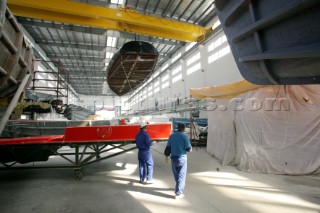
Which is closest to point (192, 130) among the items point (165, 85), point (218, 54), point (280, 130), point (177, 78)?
point (218, 54)

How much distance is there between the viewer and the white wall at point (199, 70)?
12.4 meters

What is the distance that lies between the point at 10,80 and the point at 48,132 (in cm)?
437

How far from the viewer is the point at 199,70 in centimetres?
1591

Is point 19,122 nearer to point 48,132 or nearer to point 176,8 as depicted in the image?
point 48,132

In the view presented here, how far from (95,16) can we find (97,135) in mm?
6219

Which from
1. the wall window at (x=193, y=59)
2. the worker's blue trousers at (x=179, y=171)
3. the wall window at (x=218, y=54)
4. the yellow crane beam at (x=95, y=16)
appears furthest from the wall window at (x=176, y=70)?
the worker's blue trousers at (x=179, y=171)

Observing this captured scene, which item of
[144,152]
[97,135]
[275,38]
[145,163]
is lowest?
[145,163]

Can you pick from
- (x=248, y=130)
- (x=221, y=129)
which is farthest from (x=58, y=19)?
(x=248, y=130)

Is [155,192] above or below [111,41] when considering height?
below

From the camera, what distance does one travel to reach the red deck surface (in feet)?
16.1

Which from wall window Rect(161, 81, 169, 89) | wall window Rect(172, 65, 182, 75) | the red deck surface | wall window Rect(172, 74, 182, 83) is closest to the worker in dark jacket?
the red deck surface

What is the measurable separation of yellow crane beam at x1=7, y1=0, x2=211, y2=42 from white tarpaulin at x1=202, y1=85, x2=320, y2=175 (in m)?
5.94

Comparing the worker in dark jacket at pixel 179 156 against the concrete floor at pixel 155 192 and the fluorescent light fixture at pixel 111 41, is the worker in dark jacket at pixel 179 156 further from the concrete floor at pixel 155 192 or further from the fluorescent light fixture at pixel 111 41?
the fluorescent light fixture at pixel 111 41

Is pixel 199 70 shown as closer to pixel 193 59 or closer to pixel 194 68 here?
pixel 194 68
